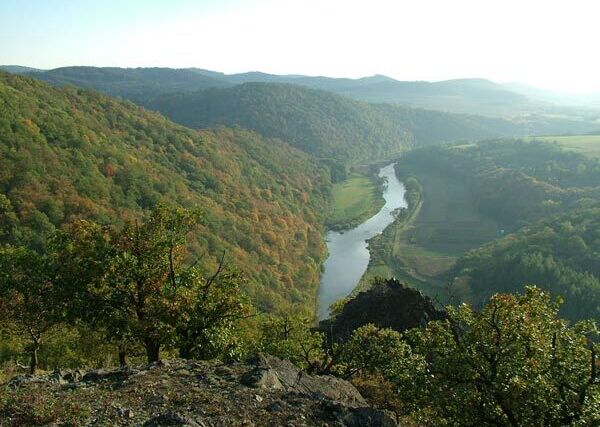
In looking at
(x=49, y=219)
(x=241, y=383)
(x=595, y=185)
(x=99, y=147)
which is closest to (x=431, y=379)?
(x=241, y=383)

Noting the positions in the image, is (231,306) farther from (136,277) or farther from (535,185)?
(535,185)

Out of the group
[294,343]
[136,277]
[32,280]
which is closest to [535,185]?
[294,343]

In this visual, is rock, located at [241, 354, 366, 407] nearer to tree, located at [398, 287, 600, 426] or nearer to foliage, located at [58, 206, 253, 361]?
foliage, located at [58, 206, 253, 361]

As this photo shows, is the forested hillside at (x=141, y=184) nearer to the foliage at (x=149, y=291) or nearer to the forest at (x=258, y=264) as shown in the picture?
the forest at (x=258, y=264)

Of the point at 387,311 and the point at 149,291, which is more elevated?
the point at 149,291

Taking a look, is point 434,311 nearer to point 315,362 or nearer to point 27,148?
point 315,362

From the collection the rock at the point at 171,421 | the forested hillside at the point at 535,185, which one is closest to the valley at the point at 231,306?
the rock at the point at 171,421
